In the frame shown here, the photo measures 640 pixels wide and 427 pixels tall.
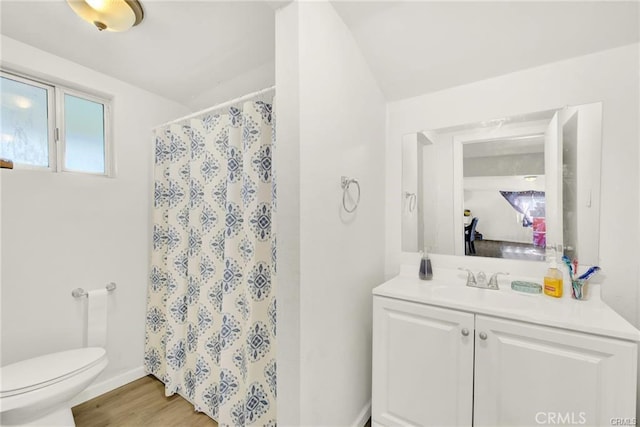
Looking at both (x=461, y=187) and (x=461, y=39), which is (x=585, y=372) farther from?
(x=461, y=39)

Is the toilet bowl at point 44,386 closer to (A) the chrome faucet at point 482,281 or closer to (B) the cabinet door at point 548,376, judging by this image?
(B) the cabinet door at point 548,376

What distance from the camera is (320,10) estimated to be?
1.23 m

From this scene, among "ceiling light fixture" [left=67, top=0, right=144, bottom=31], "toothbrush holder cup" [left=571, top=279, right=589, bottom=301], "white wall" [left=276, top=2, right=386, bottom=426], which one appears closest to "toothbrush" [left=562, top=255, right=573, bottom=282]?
"toothbrush holder cup" [left=571, top=279, right=589, bottom=301]

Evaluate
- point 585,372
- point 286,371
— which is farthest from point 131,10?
point 585,372

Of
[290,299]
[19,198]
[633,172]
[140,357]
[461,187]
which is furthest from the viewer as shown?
[140,357]

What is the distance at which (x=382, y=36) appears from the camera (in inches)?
59.0

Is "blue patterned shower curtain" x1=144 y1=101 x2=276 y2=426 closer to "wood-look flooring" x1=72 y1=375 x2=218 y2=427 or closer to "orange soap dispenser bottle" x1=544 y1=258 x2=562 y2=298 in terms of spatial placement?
"wood-look flooring" x1=72 y1=375 x2=218 y2=427

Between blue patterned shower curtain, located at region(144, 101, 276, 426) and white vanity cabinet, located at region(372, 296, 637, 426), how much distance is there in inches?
26.2

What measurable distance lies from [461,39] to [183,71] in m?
1.86

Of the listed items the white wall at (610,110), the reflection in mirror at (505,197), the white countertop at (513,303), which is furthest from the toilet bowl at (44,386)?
the white wall at (610,110)

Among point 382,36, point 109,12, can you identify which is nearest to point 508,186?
point 382,36

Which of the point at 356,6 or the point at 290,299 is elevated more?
the point at 356,6

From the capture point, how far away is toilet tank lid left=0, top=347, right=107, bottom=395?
1293mm

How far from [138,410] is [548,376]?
93.0 inches
